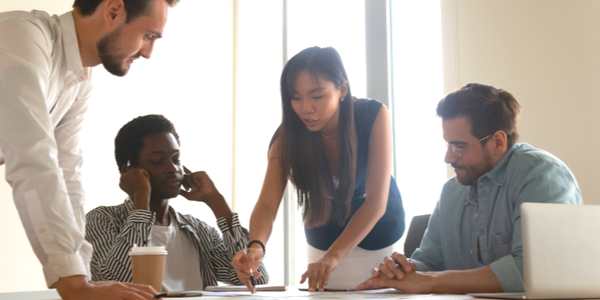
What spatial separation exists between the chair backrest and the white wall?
2.79ft

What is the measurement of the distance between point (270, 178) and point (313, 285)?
582mm

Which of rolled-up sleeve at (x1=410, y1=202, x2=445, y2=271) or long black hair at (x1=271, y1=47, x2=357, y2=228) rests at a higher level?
long black hair at (x1=271, y1=47, x2=357, y2=228)

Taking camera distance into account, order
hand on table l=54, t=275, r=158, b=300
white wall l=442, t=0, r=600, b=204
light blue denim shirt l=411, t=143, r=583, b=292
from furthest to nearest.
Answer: white wall l=442, t=0, r=600, b=204 → light blue denim shirt l=411, t=143, r=583, b=292 → hand on table l=54, t=275, r=158, b=300

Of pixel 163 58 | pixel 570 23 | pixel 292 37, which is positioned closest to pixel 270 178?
pixel 570 23

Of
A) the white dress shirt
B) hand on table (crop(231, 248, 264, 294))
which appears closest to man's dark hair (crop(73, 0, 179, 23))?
the white dress shirt

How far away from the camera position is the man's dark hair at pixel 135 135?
1854 millimetres

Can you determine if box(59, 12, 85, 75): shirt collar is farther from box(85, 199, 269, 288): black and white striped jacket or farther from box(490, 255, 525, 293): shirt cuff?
box(490, 255, 525, 293): shirt cuff

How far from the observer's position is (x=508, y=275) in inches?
45.2

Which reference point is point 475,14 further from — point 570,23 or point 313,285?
point 313,285

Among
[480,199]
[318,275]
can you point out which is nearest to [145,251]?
[318,275]

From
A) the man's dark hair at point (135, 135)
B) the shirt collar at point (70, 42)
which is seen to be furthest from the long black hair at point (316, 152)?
the shirt collar at point (70, 42)

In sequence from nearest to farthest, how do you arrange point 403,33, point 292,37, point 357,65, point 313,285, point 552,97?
point 313,285 < point 552,97 < point 403,33 < point 357,65 < point 292,37

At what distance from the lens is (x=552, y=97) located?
2.35 m

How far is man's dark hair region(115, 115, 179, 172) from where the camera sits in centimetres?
185
